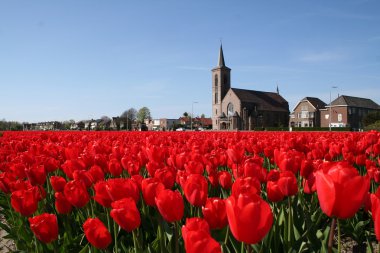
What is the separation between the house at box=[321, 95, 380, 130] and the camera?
7744 cm

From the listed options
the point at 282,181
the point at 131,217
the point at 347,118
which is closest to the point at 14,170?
the point at 131,217

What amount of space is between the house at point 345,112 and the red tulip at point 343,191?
7992cm

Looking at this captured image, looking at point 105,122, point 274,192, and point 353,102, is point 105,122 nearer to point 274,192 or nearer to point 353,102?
point 353,102

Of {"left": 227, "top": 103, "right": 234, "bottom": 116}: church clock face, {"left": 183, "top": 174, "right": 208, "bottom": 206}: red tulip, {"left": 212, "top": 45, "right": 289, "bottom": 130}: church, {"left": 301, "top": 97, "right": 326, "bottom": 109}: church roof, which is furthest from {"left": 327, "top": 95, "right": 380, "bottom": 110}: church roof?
{"left": 183, "top": 174, "right": 208, "bottom": 206}: red tulip

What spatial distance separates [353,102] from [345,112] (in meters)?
4.78

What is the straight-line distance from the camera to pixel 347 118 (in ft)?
253

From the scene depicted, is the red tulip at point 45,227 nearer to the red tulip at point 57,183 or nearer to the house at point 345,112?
the red tulip at point 57,183

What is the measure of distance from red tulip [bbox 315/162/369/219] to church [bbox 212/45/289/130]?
8094cm

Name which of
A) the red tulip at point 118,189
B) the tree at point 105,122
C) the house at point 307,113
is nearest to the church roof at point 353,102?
the house at point 307,113

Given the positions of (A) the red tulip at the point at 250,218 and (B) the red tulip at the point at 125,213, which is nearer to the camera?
(A) the red tulip at the point at 250,218

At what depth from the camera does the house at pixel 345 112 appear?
7744 cm

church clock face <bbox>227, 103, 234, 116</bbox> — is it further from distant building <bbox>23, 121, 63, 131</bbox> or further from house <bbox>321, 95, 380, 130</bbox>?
distant building <bbox>23, 121, 63, 131</bbox>

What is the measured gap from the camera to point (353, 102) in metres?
80.2

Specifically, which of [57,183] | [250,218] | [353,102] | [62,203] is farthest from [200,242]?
[353,102]
